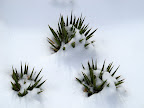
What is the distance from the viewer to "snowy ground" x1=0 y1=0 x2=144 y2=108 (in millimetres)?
2393

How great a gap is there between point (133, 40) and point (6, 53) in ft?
7.29

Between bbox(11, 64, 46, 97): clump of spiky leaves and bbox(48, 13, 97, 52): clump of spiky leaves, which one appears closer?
bbox(11, 64, 46, 97): clump of spiky leaves

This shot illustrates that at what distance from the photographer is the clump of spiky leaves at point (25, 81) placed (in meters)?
2.30

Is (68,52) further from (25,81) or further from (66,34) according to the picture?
(25,81)

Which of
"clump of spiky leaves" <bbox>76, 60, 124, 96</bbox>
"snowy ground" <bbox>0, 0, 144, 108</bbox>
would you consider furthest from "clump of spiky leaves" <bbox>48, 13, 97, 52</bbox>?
"clump of spiky leaves" <bbox>76, 60, 124, 96</bbox>

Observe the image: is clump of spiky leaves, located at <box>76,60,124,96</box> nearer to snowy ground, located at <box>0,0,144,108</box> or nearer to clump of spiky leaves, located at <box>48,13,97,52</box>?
snowy ground, located at <box>0,0,144,108</box>

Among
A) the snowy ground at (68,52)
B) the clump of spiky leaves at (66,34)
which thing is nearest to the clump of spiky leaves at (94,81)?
the snowy ground at (68,52)

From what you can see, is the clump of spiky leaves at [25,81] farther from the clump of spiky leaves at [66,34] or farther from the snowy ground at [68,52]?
the clump of spiky leaves at [66,34]

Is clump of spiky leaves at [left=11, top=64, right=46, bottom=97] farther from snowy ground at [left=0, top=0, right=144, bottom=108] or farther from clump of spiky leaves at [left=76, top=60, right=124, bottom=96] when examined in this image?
clump of spiky leaves at [left=76, top=60, right=124, bottom=96]

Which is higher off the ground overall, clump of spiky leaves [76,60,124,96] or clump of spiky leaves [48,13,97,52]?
clump of spiky leaves [48,13,97,52]

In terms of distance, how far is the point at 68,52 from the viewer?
2.80 meters

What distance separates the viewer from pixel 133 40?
3.19 m

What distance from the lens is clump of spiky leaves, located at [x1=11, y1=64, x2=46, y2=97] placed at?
2.30m

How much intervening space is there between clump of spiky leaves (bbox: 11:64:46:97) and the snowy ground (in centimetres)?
8
